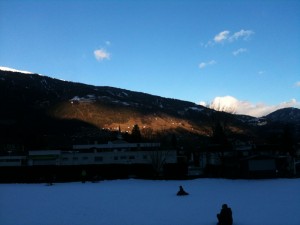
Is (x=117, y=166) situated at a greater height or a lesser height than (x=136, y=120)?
lesser

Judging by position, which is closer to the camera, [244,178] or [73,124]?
[244,178]

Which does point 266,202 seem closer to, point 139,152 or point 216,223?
point 216,223

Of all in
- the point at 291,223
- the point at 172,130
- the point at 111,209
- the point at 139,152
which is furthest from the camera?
the point at 172,130

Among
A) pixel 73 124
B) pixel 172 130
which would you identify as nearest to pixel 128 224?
pixel 73 124

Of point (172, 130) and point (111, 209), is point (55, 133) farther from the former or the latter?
point (111, 209)

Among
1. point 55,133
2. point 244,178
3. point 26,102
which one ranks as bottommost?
point 244,178

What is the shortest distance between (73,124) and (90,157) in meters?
103

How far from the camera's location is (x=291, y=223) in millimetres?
12539

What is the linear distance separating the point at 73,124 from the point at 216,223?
6045 inches

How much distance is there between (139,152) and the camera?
60469 millimetres

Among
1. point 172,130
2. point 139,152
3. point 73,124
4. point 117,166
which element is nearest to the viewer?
point 117,166

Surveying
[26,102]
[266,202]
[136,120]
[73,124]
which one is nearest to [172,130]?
[136,120]

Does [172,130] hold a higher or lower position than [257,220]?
higher

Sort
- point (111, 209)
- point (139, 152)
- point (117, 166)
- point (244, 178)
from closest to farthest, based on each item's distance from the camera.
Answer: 1. point (111, 209)
2. point (244, 178)
3. point (117, 166)
4. point (139, 152)
